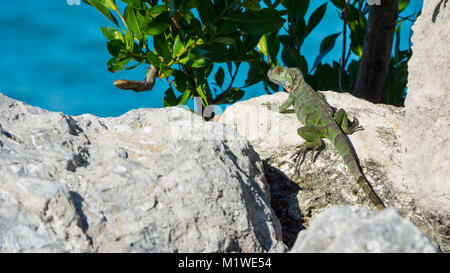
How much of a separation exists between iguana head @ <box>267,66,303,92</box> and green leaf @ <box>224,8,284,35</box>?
1.21 meters

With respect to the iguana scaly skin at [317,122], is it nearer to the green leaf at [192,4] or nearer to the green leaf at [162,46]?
the green leaf at [162,46]

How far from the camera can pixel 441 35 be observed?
87.6 inches

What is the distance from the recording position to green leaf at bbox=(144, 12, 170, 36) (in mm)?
2473

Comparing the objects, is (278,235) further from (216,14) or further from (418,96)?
(216,14)

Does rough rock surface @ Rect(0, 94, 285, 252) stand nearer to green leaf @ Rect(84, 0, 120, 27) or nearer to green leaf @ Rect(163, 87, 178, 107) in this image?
green leaf @ Rect(84, 0, 120, 27)

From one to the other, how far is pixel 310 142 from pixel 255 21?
0.88 metres

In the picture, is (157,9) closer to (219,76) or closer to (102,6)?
(102,6)

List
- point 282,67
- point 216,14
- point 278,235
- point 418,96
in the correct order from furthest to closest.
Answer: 1. point 282,67
2. point 216,14
3. point 418,96
4. point 278,235

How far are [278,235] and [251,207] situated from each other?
19 cm

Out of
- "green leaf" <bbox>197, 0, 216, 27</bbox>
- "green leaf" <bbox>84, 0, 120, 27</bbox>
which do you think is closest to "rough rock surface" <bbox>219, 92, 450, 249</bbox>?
"green leaf" <bbox>197, 0, 216, 27</bbox>

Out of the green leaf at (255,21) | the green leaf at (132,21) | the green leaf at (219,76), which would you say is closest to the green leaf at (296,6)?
the green leaf at (219,76)

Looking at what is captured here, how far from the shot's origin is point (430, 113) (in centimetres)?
224

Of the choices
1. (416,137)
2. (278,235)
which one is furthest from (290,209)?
(416,137)

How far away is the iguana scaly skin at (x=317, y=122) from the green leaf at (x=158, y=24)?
3.59 ft
